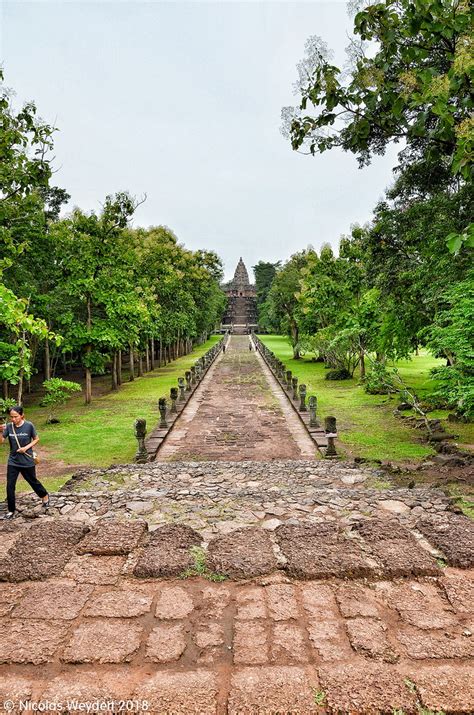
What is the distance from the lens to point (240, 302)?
90.5m

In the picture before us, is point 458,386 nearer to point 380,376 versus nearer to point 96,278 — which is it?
point 380,376

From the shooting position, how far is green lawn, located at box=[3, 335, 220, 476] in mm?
10672

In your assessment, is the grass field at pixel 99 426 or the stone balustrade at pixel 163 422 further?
the grass field at pixel 99 426

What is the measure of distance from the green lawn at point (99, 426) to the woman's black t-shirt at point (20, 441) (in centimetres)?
408

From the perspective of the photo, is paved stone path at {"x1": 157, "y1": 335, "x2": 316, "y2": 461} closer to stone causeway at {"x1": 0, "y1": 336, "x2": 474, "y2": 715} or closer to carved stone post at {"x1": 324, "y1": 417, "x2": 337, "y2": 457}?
carved stone post at {"x1": 324, "y1": 417, "x2": 337, "y2": 457}

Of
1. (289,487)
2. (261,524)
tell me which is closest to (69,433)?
(289,487)

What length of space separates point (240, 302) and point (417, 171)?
7909cm

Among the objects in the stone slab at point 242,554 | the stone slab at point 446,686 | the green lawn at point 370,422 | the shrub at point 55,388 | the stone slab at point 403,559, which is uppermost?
the shrub at point 55,388

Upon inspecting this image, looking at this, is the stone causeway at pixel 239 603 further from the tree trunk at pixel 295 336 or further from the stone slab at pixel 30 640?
the tree trunk at pixel 295 336

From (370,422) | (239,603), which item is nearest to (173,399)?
(370,422)

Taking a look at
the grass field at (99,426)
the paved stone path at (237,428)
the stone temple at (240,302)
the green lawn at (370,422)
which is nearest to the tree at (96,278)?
the grass field at (99,426)

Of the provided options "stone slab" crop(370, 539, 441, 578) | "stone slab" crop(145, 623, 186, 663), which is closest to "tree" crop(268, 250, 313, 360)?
"stone slab" crop(370, 539, 441, 578)

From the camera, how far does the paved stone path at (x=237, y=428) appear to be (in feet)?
34.6

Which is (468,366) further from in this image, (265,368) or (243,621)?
(265,368)
